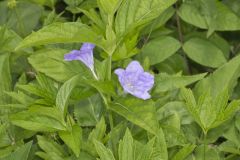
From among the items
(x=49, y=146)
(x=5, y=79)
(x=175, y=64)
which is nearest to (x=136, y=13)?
(x=49, y=146)

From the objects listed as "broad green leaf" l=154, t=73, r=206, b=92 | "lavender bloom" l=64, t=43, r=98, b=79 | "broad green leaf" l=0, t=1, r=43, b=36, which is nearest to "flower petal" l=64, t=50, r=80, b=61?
"lavender bloom" l=64, t=43, r=98, b=79

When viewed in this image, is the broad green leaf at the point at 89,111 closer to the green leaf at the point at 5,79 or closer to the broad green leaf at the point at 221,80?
the green leaf at the point at 5,79

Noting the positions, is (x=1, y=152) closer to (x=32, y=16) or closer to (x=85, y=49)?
(x=85, y=49)

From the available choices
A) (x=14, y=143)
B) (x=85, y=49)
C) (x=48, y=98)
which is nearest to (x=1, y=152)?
(x=14, y=143)

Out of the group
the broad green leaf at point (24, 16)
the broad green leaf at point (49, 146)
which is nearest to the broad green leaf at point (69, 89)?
the broad green leaf at point (49, 146)

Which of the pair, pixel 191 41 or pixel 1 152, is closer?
pixel 1 152

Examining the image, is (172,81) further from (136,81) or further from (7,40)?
(7,40)

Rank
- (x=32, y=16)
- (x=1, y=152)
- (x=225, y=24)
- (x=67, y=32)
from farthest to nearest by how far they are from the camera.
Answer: (x=32, y=16) → (x=225, y=24) → (x=1, y=152) → (x=67, y=32)
